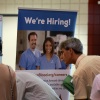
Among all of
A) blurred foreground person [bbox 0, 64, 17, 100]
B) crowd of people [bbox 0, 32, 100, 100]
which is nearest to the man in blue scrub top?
crowd of people [bbox 0, 32, 100, 100]

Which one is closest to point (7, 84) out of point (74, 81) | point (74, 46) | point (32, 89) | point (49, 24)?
point (32, 89)

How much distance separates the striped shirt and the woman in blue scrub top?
0.90 meters

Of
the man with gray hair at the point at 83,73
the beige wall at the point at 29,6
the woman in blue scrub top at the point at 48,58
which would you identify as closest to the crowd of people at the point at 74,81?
the man with gray hair at the point at 83,73

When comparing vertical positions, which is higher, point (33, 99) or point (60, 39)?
point (60, 39)

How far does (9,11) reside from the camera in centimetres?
Answer: 459

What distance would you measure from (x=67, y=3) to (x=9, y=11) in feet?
3.39

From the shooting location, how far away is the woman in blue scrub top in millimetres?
3244

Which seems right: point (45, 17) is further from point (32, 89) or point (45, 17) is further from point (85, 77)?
point (32, 89)

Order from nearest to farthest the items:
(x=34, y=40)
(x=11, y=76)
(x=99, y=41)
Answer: (x=11, y=76) < (x=34, y=40) < (x=99, y=41)

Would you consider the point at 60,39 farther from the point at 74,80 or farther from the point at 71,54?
the point at 74,80

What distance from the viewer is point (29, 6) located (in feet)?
14.9

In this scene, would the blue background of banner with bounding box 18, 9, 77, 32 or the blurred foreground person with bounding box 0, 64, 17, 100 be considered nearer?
the blurred foreground person with bounding box 0, 64, 17, 100

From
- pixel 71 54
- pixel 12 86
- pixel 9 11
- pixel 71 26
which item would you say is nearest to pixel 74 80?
pixel 71 54

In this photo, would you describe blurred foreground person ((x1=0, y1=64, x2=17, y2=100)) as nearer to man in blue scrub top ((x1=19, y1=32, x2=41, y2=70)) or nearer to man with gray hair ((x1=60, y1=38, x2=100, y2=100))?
man with gray hair ((x1=60, y1=38, x2=100, y2=100))
